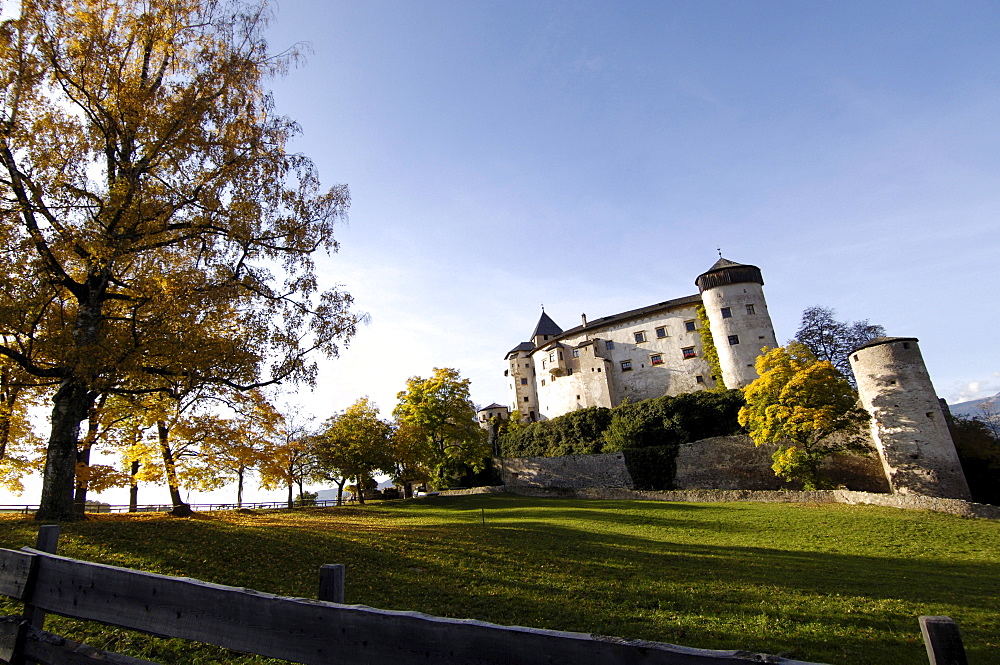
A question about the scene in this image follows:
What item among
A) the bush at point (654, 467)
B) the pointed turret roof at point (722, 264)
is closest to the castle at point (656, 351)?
the pointed turret roof at point (722, 264)

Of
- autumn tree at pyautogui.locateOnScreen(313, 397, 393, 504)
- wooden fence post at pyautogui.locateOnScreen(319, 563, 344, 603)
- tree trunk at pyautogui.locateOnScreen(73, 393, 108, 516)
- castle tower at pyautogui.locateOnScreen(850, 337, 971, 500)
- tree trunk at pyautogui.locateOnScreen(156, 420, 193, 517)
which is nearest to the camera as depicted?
wooden fence post at pyautogui.locateOnScreen(319, 563, 344, 603)

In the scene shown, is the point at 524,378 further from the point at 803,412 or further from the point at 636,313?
the point at 803,412

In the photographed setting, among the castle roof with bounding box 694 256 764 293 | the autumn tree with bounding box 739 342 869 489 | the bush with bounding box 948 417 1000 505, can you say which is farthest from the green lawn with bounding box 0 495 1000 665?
the castle roof with bounding box 694 256 764 293

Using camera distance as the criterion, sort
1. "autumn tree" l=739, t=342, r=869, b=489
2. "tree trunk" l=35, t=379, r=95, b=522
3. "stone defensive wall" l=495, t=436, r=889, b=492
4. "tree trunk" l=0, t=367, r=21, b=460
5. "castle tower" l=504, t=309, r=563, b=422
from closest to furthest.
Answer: "tree trunk" l=35, t=379, r=95, b=522
"tree trunk" l=0, t=367, r=21, b=460
"autumn tree" l=739, t=342, r=869, b=489
"stone defensive wall" l=495, t=436, r=889, b=492
"castle tower" l=504, t=309, r=563, b=422

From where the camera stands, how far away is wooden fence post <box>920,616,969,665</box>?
243cm

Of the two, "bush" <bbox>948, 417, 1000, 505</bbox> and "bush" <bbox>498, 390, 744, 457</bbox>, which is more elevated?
"bush" <bbox>498, 390, 744, 457</bbox>

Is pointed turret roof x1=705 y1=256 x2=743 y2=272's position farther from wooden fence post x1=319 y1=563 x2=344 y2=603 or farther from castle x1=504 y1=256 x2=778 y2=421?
wooden fence post x1=319 y1=563 x2=344 y2=603

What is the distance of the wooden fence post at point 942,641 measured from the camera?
2434 mm

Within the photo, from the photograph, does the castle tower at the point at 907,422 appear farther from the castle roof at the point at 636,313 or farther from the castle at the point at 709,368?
the castle roof at the point at 636,313

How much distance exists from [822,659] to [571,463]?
121 ft

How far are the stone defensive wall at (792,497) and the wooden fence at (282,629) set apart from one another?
30.7 metres

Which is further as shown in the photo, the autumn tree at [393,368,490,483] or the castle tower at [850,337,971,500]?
the autumn tree at [393,368,490,483]

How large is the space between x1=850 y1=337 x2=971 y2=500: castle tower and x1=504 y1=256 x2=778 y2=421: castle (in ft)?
47.3

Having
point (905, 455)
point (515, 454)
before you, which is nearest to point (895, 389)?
point (905, 455)
